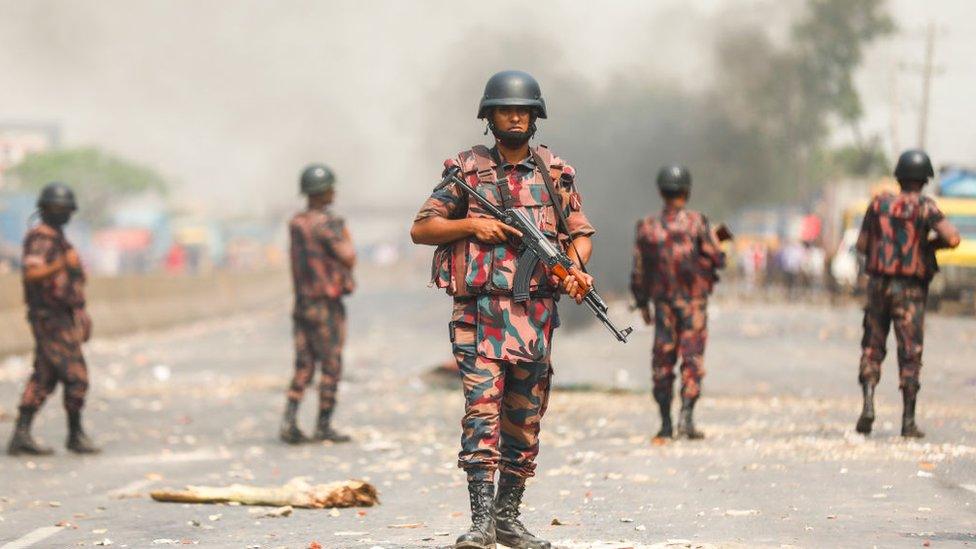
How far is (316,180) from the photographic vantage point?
11.8 m

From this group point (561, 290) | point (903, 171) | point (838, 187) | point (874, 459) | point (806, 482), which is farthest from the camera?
→ point (838, 187)

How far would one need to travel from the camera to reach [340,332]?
1191cm

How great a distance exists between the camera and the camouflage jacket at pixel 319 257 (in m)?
11.7

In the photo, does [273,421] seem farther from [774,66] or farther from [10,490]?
[774,66]

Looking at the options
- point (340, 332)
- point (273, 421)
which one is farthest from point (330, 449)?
point (273, 421)

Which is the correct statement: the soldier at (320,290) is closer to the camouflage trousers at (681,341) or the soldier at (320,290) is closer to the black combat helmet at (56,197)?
the black combat helmet at (56,197)

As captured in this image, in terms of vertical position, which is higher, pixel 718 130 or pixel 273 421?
pixel 718 130

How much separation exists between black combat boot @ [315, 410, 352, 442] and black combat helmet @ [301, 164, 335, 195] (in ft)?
5.23

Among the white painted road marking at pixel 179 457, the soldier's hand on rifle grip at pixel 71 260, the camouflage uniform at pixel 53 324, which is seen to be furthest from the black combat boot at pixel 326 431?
the soldier's hand on rifle grip at pixel 71 260

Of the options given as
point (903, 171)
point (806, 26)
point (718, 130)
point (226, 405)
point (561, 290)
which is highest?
point (806, 26)

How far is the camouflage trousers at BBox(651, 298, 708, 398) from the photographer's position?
10.8 metres

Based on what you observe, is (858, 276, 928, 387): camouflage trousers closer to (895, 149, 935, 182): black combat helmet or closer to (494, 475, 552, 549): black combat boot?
(895, 149, 935, 182): black combat helmet

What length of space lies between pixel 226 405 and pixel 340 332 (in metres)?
3.73

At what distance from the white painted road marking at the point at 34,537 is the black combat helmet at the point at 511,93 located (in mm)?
2753
